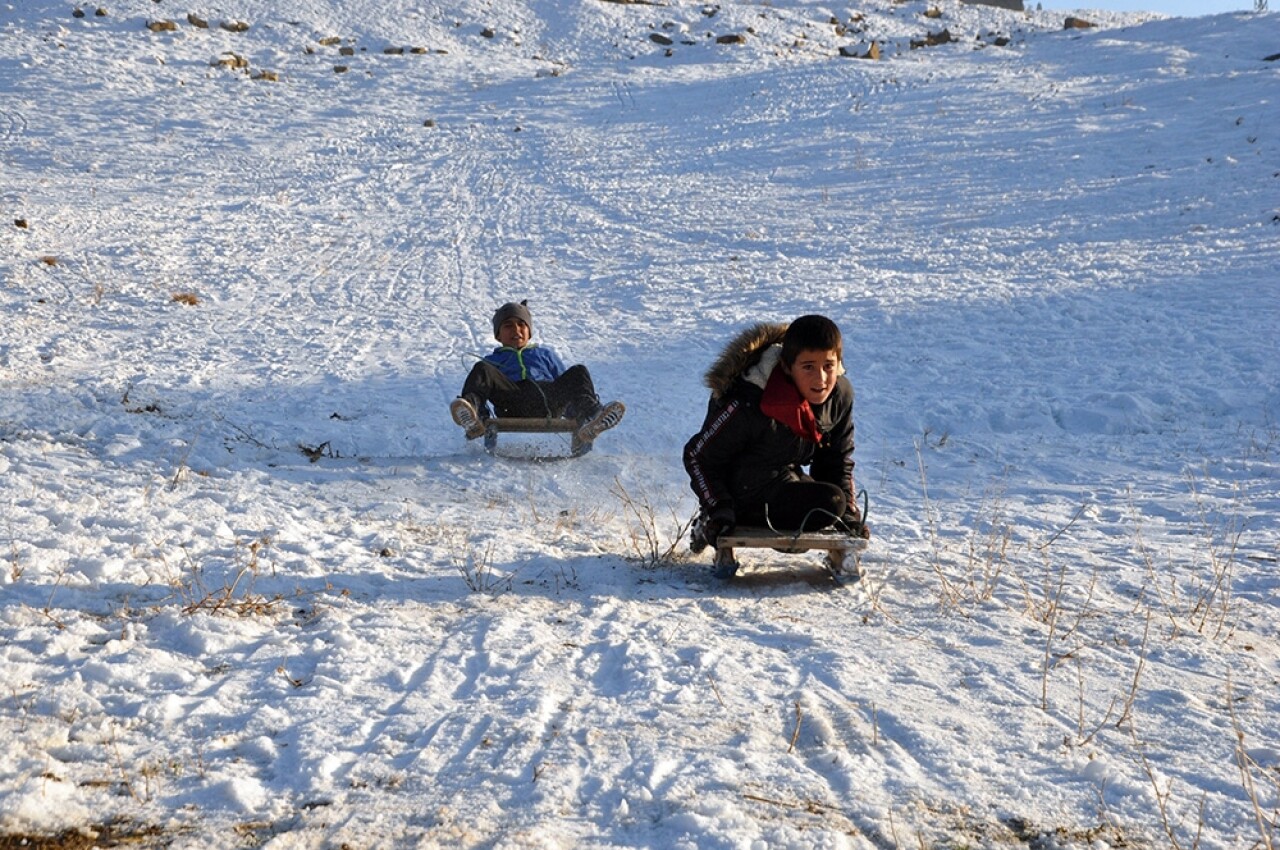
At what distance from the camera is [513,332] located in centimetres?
859

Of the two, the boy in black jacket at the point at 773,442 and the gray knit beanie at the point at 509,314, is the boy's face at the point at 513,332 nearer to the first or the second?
the gray knit beanie at the point at 509,314

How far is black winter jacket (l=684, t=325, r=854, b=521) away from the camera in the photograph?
16.2ft

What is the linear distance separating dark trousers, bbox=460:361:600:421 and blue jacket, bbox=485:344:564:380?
6 centimetres

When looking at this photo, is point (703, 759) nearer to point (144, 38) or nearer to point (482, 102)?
point (482, 102)

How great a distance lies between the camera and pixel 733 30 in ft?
103

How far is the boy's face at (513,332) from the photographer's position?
8.57 metres

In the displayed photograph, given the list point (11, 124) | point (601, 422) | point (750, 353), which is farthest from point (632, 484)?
point (11, 124)

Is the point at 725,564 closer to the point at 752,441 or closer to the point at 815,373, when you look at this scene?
the point at 752,441

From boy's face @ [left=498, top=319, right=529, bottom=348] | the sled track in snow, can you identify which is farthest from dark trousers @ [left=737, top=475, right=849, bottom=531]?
the sled track in snow

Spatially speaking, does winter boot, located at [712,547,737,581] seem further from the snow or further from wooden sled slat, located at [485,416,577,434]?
wooden sled slat, located at [485,416,577,434]

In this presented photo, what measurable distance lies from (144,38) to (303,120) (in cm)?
740

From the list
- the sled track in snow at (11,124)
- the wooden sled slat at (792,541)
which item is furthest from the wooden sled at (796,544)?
the sled track in snow at (11,124)

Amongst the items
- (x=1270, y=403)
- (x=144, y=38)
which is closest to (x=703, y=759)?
(x=1270, y=403)

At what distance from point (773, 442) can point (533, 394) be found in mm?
3735
